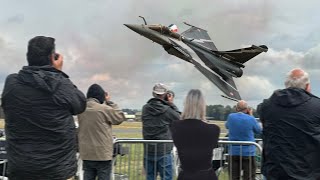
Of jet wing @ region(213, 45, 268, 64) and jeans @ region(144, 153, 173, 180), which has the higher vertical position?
jet wing @ region(213, 45, 268, 64)

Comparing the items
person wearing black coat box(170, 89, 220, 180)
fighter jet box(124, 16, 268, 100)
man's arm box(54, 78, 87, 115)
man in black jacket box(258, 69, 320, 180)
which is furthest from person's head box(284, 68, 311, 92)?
fighter jet box(124, 16, 268, 100)

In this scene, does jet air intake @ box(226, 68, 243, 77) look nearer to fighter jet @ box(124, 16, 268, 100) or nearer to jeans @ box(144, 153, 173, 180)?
fighter jet @ box(124, 16, 268, 100)

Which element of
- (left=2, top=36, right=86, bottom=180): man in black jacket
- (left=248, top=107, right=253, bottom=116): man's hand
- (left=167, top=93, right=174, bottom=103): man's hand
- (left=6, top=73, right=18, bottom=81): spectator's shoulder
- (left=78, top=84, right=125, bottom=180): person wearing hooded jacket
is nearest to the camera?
(left=2, top=36, right=86, bottom=180): man in black jacket

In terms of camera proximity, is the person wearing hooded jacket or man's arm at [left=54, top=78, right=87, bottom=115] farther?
the person wearing hooded jacket

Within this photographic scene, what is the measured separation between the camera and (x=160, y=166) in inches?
274

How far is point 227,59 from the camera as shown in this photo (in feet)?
73.3

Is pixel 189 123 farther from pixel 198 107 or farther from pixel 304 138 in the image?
pixel 304 138

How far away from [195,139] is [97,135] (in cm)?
259

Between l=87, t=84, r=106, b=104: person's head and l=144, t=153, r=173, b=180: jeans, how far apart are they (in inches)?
49.4

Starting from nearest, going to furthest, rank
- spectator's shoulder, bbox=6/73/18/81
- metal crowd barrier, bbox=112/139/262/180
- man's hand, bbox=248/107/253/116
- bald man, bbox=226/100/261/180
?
spectator's shoulder, bbox=6/73/18/81 < metal crowd barrier, bbox=112/139/262/180 < bald man, bbox=226/100/261/180 < man's hand, bbox=248/107/253/116

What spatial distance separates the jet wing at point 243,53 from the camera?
21.2 metres

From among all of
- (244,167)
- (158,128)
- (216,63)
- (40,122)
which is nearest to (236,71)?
(216,63)

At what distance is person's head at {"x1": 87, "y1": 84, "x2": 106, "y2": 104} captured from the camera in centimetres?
651

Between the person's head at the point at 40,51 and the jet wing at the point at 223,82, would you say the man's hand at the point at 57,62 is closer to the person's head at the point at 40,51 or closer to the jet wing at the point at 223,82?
the person's head at the point at 40,51
